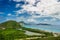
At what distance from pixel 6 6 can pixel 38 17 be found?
0.79 m

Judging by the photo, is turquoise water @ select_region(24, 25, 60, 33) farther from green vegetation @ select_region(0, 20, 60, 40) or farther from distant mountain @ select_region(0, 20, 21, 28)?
distant mountain @ select_region(0, 20, 21, 28)

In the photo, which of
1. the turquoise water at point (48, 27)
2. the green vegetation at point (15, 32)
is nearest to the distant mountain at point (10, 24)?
the green vegetation at point (15, 32)

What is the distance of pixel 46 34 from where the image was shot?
4.69 meters

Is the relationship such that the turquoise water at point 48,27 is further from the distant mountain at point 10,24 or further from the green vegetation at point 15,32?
the distant mountain at point 10,24

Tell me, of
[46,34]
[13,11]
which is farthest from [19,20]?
[46,34]

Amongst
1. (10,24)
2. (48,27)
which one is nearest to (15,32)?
(10,24)

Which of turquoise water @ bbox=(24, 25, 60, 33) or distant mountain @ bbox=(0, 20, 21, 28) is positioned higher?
distant mountain @ bbox=(0, 20, 21, 28)

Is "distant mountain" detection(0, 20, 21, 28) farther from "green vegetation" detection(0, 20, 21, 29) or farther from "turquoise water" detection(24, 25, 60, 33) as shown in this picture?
"turquoise water" detection(24, 25, 60, 33)

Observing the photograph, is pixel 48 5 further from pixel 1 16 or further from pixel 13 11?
pixel 1 16

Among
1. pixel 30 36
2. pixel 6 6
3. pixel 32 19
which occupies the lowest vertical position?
pixel 30 36

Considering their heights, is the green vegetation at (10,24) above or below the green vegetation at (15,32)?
above

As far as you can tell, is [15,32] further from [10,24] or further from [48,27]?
[48,27]

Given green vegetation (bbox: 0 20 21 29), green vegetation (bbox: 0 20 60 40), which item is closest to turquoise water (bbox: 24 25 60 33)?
green vegetation (bbox: 0 20 60 40)

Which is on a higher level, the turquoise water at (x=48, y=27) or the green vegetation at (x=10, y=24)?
the green vegetation at (x=10, y=24)
